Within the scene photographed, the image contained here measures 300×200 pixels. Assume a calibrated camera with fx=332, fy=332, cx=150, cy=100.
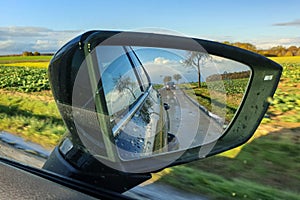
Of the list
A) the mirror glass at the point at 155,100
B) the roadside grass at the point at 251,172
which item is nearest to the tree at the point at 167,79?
the mirror glass at the point at 155,100

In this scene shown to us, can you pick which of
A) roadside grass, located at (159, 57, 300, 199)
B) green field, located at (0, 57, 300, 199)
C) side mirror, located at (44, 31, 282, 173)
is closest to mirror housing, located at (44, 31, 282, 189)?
side mirror, located at (44, 31, 282, 173)

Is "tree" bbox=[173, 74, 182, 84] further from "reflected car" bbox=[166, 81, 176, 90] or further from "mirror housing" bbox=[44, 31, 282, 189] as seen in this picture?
"mirror housing" bbox=[44, 31, 282, 189]

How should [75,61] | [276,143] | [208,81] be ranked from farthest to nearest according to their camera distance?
[276,143]
[208,81]
[75,61]

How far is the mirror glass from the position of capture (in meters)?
1.15

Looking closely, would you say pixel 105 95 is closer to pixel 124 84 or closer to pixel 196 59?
pixel 124 84

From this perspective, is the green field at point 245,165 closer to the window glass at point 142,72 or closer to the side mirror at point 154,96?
the side mirror at point 154,96

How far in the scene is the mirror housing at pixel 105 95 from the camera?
1.08m

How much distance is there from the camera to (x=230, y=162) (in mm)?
3000

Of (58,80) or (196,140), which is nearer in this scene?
(58,80)

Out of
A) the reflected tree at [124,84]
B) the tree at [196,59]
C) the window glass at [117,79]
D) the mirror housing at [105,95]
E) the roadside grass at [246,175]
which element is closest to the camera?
the mirror housing at [105,95]

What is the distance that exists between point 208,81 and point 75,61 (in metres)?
0.63

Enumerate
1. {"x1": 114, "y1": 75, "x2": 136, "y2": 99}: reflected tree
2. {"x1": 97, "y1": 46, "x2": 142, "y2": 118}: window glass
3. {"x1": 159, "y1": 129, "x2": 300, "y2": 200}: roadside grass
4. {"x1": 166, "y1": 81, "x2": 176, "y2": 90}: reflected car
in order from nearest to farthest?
{"x1": 97, "y1": 46, "x2": 142, "y2": 118}: window glass
{"x1": 114, "y1": 75, "x2": 136, "y2": 99}: reflected tree
{"x1": 166, "y1": 81, "x2": 176, "y2": 90}: reflected car
{"x1": 159, "y1": 129, "x2": 300, "y2": 200}: roadside grass

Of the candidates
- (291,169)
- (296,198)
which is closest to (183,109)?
(296,198)

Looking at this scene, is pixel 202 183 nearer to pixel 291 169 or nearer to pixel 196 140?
pixel 291 169
